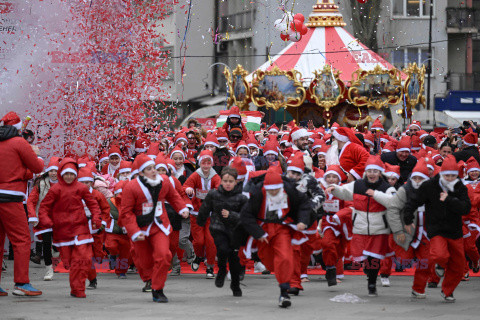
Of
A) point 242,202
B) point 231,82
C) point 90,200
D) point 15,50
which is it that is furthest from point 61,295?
point 231,82

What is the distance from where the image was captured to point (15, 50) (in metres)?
16.2

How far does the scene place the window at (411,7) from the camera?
4741cm

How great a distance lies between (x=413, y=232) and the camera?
12008mm

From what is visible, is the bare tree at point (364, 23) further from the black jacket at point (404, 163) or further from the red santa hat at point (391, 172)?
the red santa hat at point (391, 172)

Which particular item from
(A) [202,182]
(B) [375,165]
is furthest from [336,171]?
(A) [202,182]

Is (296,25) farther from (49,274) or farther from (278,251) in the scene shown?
(278,251)

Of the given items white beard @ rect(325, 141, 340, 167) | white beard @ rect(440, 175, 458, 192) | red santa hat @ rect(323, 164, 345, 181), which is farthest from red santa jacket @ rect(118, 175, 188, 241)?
white beard @ rect(325, 141, 340, 167)

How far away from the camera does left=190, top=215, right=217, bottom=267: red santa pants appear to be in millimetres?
14586

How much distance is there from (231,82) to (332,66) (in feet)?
9.67

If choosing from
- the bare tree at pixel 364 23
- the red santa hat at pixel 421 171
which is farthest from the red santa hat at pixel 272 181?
the bare tree at pixel 364 23

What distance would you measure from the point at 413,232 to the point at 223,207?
225cm

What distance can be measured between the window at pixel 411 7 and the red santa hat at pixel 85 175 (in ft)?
116

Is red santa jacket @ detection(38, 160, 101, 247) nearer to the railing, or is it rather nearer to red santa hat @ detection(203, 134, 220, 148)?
red santa hat @ detection(203, 134, 220, 148)

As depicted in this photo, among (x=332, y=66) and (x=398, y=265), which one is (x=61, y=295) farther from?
(x=332, y=66)
